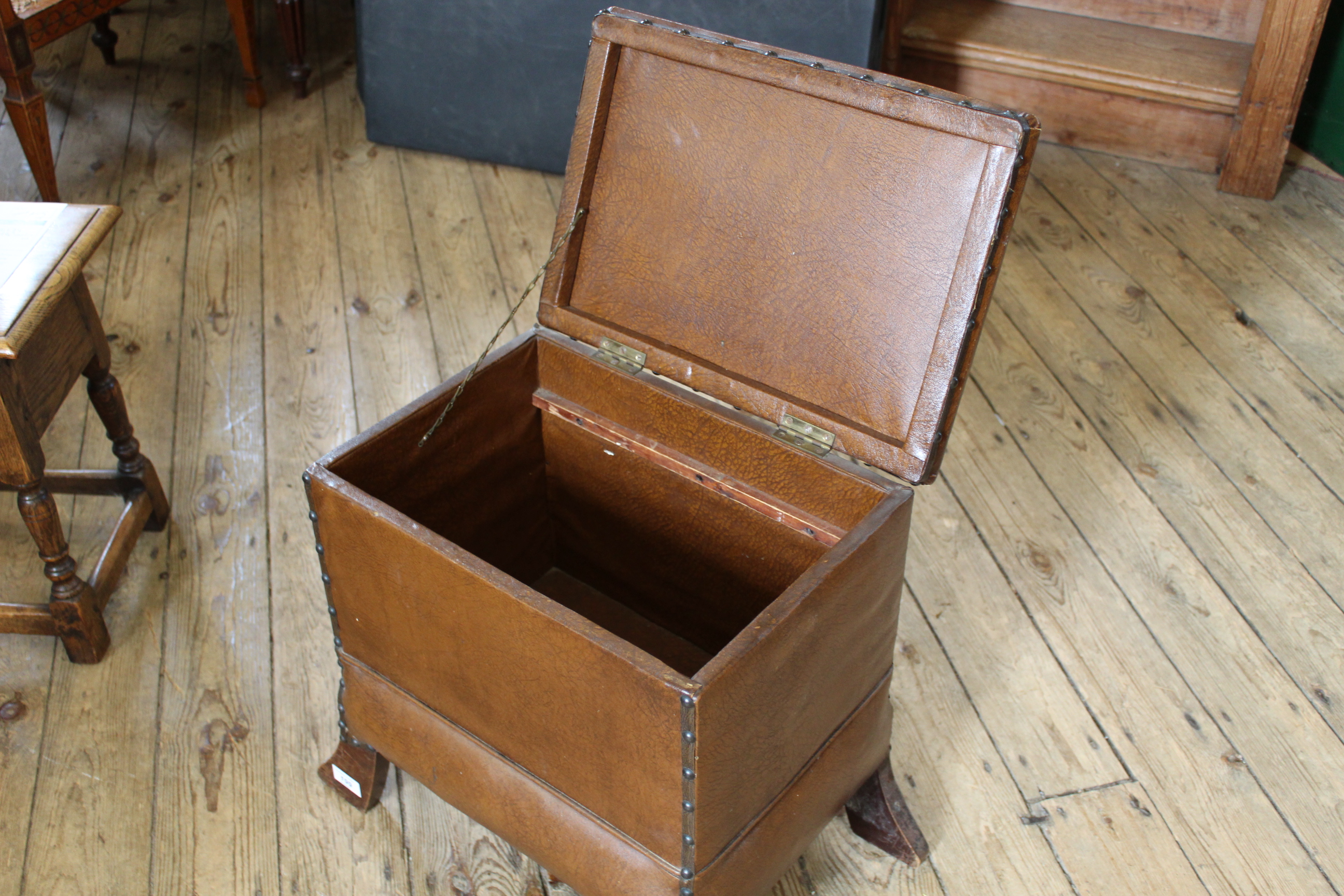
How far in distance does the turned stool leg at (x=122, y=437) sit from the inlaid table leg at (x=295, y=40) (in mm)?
1651

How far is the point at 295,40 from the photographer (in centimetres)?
342

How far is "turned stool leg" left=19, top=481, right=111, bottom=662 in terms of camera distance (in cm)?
177

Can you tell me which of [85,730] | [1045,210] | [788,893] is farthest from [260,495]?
[1045,210]

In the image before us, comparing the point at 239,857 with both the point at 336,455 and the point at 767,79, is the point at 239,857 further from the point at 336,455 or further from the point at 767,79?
the point at 767,79

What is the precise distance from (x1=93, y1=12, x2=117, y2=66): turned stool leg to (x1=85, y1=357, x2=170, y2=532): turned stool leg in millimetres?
2019

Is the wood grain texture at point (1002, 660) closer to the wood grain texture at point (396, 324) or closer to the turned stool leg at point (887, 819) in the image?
the turned stool leg at point (887, 819)

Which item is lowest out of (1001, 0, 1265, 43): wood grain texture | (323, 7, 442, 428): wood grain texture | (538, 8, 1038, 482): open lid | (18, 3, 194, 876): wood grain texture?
(18, 3, 194, 876): wood grain texture

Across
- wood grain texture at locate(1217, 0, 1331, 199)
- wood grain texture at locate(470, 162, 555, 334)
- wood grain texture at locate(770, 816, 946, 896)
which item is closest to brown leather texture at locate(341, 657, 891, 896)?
wood grain texture at locate(770, 816, 946, 896)

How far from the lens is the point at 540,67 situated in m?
3.02

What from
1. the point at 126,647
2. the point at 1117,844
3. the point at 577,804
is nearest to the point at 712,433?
the point at 577,804

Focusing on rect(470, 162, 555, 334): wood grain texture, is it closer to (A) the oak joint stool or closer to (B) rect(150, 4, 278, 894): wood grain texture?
(B) rect(150, 4, 278, 894): wood grain texture

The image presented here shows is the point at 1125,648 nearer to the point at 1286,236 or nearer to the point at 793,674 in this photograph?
the point at 793,674

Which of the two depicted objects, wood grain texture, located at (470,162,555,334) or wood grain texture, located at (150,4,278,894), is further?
wood grain texture, located at (470,162,555,334)

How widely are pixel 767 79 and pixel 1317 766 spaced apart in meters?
1.30
